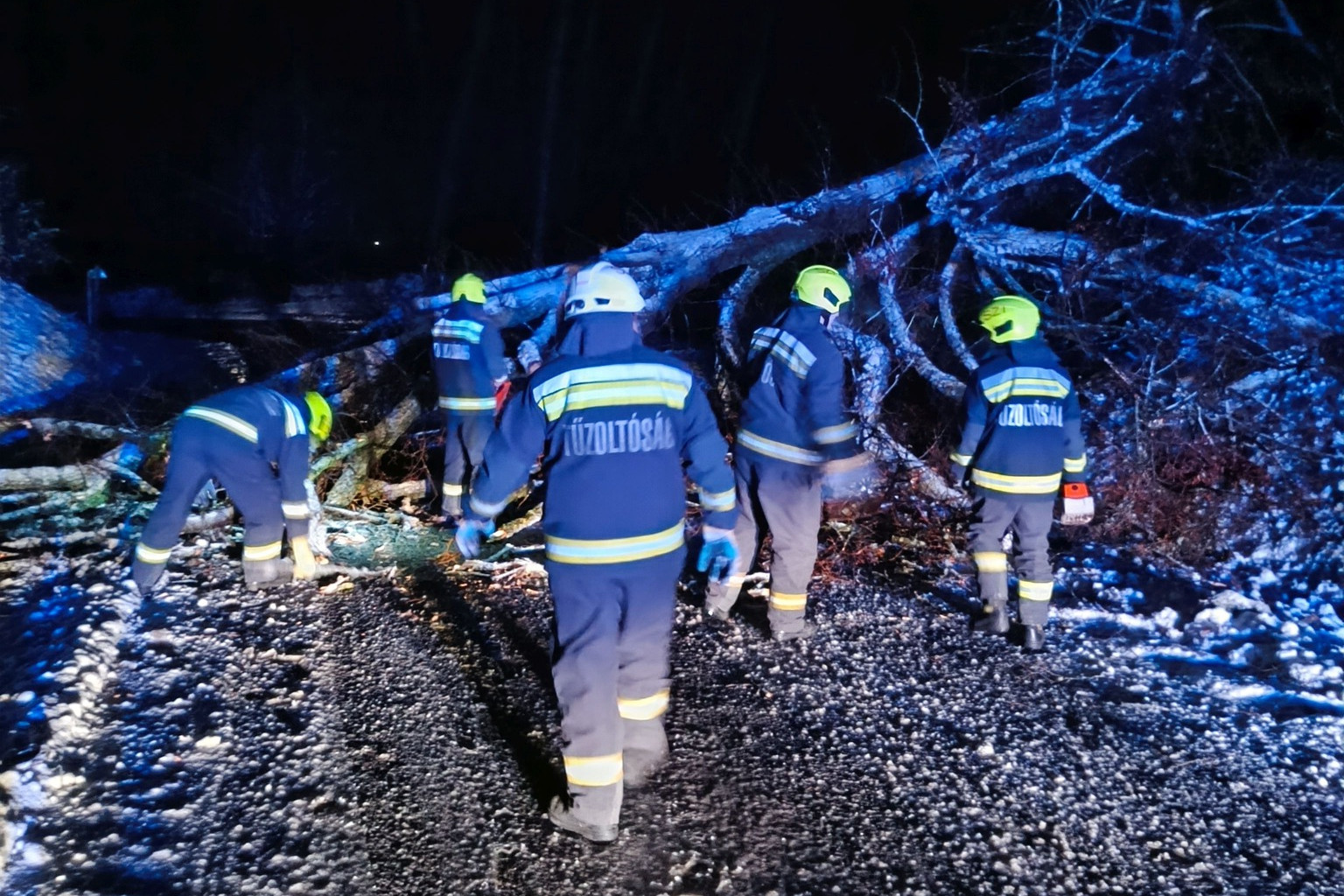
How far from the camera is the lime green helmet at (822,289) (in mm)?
3580

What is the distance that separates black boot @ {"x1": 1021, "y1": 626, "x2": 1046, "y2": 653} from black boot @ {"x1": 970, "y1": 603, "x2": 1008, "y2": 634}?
4.0 inches

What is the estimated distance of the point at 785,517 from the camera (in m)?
3.70

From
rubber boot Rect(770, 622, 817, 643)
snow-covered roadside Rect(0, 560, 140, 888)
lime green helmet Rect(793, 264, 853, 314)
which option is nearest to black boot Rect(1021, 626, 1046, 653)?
rubber boot Rect(770, 622, 817, 643)

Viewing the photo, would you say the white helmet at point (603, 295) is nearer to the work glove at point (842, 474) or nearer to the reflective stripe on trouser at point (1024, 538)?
A: the work glove at point (842, 474)

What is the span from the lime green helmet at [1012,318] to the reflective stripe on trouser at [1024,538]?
0.71 meters

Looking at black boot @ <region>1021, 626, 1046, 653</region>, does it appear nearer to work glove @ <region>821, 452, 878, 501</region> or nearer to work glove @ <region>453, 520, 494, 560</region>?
work glove @ <region>821, 452, 878, 501</region>

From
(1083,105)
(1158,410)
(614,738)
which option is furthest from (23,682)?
(1083,105)

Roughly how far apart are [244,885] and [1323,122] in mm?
10468

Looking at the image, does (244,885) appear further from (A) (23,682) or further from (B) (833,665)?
(B) (833,665)

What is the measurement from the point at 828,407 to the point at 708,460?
1.00 m

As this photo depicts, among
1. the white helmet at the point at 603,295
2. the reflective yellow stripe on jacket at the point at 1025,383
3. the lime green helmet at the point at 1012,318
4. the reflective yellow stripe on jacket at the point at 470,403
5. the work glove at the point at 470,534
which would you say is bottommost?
the work glove at the point at 470,534

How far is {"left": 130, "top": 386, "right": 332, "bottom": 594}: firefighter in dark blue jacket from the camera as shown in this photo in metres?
3.73

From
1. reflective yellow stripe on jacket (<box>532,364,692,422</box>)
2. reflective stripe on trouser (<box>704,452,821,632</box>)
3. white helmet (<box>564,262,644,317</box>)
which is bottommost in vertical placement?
reflective stripe on trouser (<box>704,452,821,632</box>)

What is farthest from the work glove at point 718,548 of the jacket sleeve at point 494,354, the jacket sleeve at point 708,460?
the jacket sleeve at point 494,354
